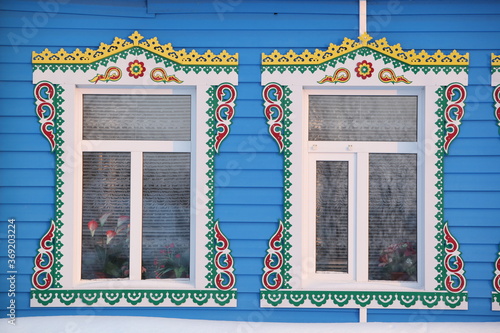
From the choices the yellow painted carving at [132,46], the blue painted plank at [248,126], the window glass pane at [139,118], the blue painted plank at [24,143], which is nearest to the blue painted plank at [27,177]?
the blue painted plank at [24,143]

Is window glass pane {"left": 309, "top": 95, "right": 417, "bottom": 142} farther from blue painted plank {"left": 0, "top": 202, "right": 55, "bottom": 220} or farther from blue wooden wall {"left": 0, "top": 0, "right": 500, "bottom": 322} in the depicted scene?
blue painted plank {"left": 0, "top": 202, "right": 55, "bottom": 220}

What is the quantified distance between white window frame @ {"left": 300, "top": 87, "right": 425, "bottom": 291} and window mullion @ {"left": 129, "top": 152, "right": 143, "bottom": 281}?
46.4 inches

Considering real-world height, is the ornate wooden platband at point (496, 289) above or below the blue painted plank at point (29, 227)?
Result: below

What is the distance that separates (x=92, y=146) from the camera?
4641mm

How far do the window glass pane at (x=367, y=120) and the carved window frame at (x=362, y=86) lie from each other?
0.44 ft

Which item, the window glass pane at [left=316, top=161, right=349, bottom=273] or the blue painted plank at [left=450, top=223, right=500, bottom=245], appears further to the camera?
the window glass pane at [left=316, top=161, right=349, bottom=273]

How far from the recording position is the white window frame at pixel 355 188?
4590 mm

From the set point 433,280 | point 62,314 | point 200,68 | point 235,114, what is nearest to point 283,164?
point 235,114

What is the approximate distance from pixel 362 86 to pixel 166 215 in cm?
169

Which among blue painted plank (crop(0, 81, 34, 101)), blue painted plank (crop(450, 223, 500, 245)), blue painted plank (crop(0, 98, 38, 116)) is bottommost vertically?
blue painted plank (crop(450, 223, 500, 245))

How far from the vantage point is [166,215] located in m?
4.66

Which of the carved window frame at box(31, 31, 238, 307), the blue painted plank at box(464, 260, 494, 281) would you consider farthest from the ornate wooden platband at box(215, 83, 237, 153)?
the blue painted plank at box(464, 260, 494, 281)

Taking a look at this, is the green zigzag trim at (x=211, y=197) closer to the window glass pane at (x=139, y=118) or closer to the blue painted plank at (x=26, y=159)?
the window glass pane at (x=139, y=118)

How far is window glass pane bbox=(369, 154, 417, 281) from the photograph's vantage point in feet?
15.2
